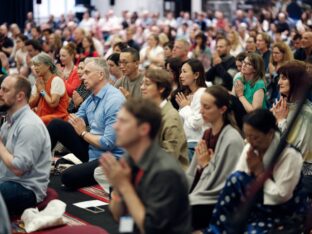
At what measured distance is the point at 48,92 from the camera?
6.56 meters

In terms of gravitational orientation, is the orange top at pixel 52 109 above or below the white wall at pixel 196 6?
above

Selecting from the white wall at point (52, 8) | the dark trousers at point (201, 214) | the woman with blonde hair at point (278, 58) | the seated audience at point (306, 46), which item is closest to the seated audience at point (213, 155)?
the dark trousers at point (201, 214)

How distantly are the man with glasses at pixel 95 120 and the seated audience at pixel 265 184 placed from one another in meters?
1.72

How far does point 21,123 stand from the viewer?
13.8 feet

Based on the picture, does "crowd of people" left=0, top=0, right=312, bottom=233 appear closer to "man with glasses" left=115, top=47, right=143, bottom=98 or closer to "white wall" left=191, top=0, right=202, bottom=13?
"man with glasses" left=115, top=47, right=143, bottom=98

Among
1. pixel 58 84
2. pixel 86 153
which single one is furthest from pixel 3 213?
pixel 58 84

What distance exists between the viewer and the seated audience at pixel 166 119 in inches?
179

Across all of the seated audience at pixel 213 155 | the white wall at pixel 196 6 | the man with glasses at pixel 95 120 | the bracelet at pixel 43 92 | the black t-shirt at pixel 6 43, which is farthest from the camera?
the white wall at pixel 196 6

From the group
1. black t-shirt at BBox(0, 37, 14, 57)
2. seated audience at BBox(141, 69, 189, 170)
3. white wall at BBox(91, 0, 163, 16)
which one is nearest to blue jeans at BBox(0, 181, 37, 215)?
seated audience at BBox(141, 69, 189, 170)

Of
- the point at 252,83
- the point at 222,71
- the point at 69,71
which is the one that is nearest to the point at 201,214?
the point at 252,83

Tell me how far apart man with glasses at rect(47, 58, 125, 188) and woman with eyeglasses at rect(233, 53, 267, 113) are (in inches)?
51.8

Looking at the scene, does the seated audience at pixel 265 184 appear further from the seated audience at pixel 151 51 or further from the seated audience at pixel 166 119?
the seated audience at pixel 151 51

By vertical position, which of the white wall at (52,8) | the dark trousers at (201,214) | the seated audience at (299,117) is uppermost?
the seated audience at (299,117)

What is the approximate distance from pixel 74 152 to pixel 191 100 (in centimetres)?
111
